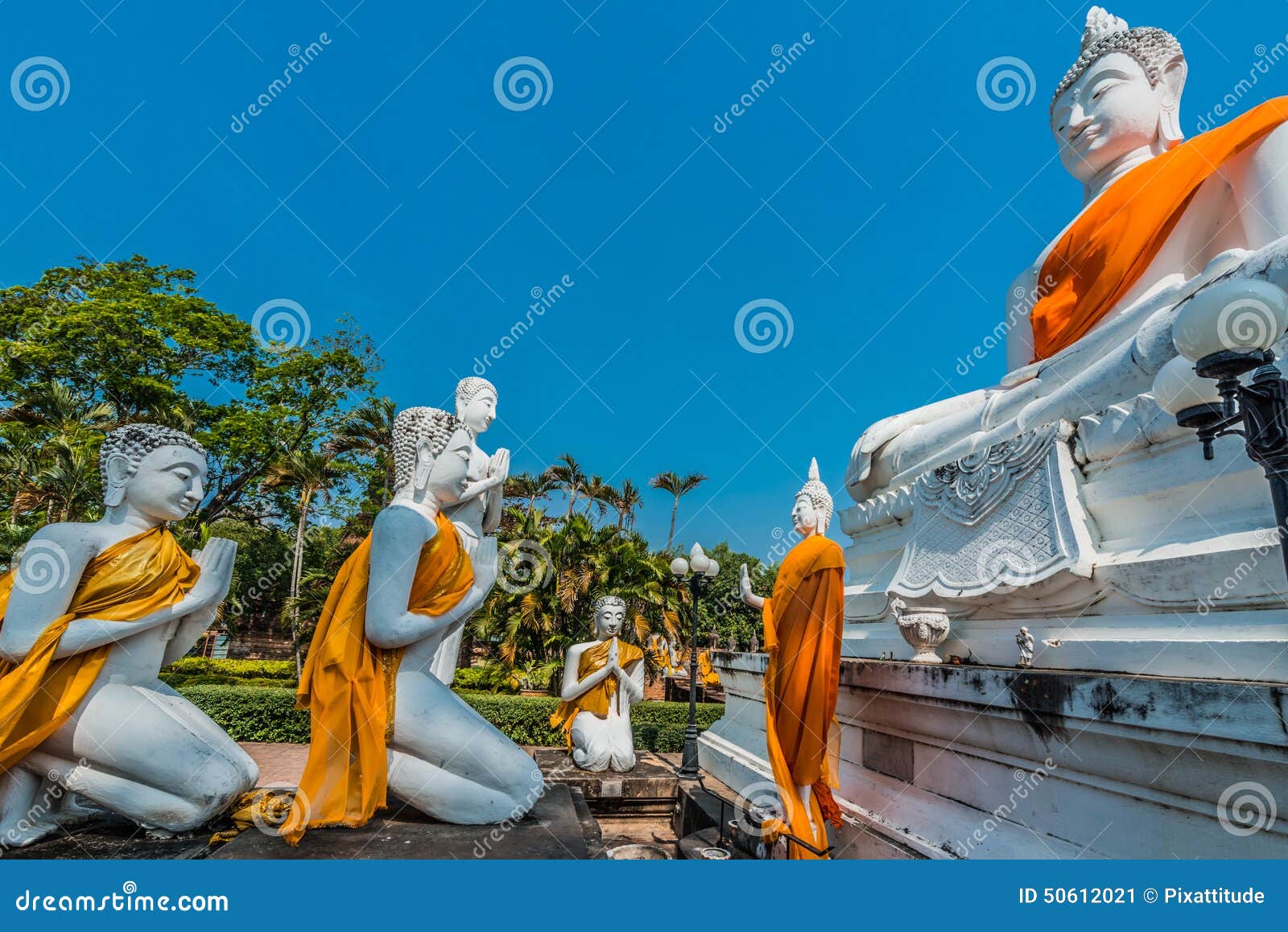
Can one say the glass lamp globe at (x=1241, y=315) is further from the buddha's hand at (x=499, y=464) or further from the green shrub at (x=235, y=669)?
the green shrub at (x=235, y=669)

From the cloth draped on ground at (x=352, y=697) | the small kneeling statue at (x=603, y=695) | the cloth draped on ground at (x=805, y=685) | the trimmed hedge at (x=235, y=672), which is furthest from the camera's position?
the trimmed hedge at (x=235, y=672)

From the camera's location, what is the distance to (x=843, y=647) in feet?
20.2

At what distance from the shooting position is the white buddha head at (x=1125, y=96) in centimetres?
559

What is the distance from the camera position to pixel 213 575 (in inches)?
110

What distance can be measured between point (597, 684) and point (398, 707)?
4.23 meters

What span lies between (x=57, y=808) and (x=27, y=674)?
23.9 inches

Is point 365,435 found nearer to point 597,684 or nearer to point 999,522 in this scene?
point 597,684

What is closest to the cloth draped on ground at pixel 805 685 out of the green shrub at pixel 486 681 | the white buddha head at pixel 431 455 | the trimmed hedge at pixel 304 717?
the white buddha head at pixel 431 455

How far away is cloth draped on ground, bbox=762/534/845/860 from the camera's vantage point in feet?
12.9

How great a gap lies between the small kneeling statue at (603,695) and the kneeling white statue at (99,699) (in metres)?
4.07

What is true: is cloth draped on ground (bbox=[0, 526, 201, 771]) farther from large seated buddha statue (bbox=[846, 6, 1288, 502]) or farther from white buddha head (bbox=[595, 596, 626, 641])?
large seated buddha statue (bbox=[846, 6, 1288, 502])

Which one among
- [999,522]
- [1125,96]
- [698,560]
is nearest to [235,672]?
[698,560]

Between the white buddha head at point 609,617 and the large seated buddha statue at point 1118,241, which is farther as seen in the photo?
the white buddha head at point 609,617

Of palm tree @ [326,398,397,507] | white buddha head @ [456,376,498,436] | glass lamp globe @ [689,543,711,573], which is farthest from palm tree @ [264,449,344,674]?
white buddha head @ [456,376,498,436]
